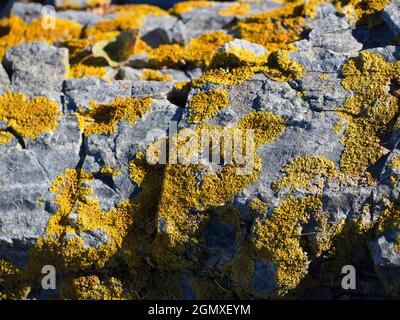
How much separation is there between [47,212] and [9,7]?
528 centimetres

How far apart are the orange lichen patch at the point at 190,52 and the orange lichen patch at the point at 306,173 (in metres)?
2.61

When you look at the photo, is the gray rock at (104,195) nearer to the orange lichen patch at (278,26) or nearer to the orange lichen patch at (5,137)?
the orange lichen patch at (5,137)

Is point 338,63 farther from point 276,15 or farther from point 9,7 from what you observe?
point 9,7

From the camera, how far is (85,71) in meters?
8.00

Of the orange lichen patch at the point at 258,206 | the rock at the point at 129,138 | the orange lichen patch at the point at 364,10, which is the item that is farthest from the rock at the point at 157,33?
the orange lichen patch at the point at 258,206

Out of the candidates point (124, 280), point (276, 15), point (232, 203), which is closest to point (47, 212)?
point (124, 280)

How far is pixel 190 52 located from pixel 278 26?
49.1 inches

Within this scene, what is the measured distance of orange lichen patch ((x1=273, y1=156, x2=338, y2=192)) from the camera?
5.80 metres

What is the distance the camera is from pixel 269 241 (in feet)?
18.6

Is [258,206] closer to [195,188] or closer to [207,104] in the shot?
[195,188]

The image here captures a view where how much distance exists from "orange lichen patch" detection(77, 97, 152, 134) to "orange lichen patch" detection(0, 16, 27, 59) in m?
2.57

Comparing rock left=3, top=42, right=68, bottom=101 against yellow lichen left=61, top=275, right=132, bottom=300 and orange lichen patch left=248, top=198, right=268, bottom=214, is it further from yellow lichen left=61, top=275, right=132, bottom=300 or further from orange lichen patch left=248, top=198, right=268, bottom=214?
orange lichen patch left=248, top=198, right=268, bottom=214

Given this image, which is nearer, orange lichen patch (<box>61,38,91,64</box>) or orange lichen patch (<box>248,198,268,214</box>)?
orange lichen patch (<box>248,198,268,214</box>)

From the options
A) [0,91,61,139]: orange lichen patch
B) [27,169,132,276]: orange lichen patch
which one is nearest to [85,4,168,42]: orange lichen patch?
[0,91,61,139]: orange lichen patch
